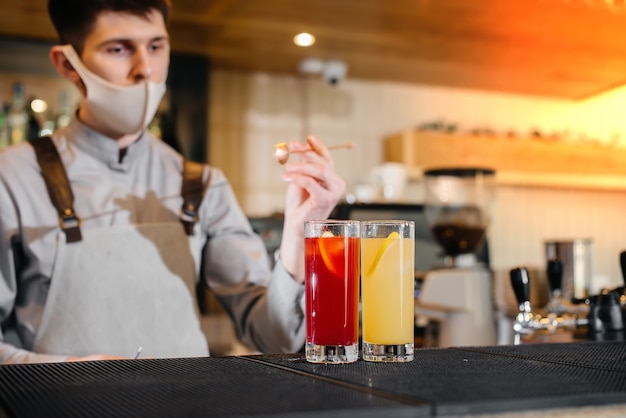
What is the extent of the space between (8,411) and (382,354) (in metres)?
0.47

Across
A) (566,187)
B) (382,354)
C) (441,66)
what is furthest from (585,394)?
(566,187)

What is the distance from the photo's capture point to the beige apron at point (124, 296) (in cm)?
152

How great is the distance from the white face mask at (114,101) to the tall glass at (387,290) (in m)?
0.80

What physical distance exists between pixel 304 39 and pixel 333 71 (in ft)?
1.51

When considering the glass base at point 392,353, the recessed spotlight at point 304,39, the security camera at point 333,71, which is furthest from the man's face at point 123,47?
the security camera at point 333,71

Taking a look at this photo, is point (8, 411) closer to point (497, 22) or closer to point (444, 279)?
point (444, 279)

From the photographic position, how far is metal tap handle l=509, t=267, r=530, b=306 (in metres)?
1.60

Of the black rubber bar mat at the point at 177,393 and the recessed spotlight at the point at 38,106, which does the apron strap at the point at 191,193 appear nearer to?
the black rubber bar mat at the point at 177,393

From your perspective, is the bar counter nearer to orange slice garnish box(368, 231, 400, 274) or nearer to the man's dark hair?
orange slice garnish box(368, 231, 400, 274)

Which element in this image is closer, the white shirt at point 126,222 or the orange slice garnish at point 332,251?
the orange slice garnish at point 332,251

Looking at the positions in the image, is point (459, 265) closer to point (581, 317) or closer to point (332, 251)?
point (581, 317)

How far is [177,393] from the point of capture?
747mm

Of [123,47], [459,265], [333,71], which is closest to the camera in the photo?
[123,47]

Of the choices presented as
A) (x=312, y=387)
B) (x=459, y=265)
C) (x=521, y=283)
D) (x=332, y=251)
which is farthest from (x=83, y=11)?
(x=459, y=265)
